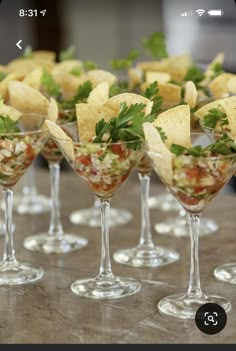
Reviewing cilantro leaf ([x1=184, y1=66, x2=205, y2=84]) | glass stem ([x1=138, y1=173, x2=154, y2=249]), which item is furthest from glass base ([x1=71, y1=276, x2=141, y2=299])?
cilantro leaf ([x1=184, y1=66, x2=205, y2=84])

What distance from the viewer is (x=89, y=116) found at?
2701 mm

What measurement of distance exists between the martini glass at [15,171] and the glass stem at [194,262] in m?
0.49

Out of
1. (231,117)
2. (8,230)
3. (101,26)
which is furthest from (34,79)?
(101,26)

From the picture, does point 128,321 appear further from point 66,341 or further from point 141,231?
point 141,231

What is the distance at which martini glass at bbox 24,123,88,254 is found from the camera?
3184 millimetres

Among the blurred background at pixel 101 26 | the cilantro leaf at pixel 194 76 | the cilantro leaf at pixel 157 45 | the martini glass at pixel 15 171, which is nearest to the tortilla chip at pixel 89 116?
the martini glass at pixel 15 171

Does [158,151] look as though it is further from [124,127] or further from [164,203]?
[164,203]

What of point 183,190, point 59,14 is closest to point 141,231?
point 183,190

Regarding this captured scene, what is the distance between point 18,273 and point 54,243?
1.10ft

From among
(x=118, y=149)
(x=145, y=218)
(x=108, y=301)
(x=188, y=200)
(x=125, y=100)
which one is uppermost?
(x=125, y=100)

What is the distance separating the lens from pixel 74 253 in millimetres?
3115

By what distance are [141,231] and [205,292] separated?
0.52m

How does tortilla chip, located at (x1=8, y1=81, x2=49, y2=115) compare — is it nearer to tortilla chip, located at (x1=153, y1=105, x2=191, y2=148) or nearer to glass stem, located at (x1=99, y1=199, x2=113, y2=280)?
glass stem, located at (x1=99, y1=199, x2=113, y2=280)

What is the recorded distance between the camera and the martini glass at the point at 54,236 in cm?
318
